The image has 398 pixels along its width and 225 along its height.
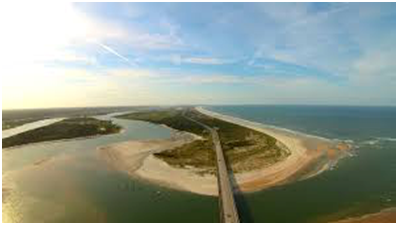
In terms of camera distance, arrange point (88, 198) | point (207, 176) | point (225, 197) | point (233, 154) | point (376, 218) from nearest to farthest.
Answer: point (376, 218) < point (225, 197) < point (88, 198) < point (207, 176) < point (233, 154)

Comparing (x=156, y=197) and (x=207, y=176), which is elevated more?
(x=207, y=176)

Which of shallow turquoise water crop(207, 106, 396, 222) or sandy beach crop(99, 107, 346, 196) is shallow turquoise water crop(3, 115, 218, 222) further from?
shallow turquoise water crop(207, 106, 396, 222)

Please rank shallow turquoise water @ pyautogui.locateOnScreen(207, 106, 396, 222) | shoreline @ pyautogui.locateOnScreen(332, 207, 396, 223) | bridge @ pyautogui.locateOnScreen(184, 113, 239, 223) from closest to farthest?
bridge @ pyautogui.locateOnScreen(184, 113, 239, 223) → shoreline @ pyautogui.locateOnScreen(332, 207, 396, 223) → shallow turquoise water @ pyautogui.locateOnScreen(207, 106, 396, 222)

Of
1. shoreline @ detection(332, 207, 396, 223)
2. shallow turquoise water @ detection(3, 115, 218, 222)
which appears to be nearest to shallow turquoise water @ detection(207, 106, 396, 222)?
shoreline @ detection(332, 207, 396, 223)

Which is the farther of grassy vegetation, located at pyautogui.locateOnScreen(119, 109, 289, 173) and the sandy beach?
grassy vegetation, located at pyautogui.locateOnScreen(119, 109, 289, 173)

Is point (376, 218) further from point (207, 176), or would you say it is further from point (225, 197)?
point (207, 176)

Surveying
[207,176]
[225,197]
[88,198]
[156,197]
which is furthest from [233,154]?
[88,198]

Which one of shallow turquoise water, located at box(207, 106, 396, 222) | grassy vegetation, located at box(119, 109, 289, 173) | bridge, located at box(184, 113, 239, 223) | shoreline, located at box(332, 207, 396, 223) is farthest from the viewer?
grassy vegetation, located at box(119, 109, 289, 173)

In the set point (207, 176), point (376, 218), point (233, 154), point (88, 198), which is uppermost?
point (233, 154)

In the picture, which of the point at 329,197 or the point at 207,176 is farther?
the point at 207,176
